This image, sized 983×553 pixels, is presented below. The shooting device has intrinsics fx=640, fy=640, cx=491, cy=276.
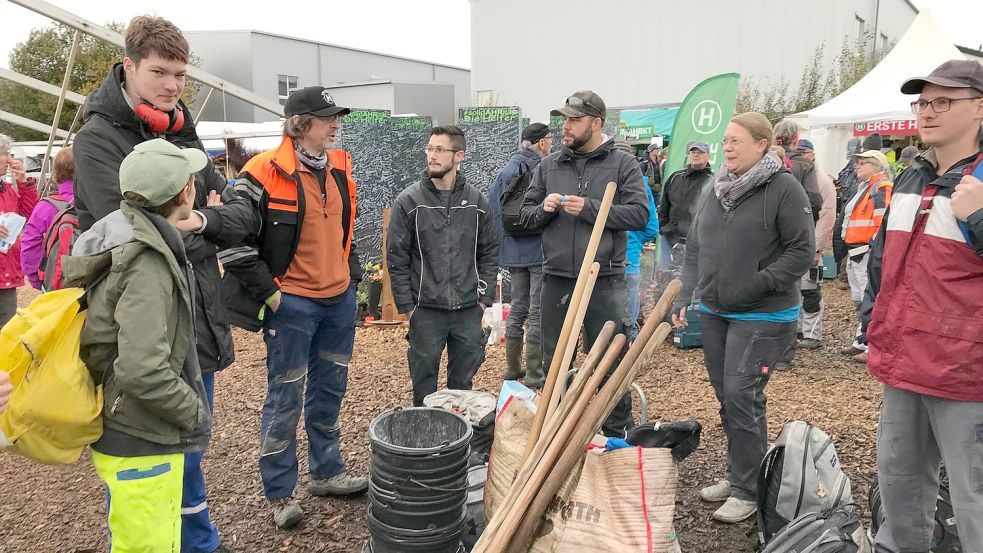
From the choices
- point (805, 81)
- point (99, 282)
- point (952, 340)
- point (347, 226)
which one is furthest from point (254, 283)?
point (805, 81)

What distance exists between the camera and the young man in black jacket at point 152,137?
103 inches

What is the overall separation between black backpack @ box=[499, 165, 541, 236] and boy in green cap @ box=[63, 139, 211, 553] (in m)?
3.69

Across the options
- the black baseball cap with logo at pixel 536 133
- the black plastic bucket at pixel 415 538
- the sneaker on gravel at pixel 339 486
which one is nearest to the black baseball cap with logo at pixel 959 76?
the black plastic bucket at pixel 415 538

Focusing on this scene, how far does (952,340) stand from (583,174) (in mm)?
2259

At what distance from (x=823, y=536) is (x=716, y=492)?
1.21m

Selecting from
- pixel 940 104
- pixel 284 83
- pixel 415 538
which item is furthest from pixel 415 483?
pixel 284 83

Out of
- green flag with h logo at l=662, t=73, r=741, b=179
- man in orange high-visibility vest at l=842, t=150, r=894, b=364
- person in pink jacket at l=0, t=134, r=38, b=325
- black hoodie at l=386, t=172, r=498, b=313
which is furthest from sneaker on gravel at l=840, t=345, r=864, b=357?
person in pink jacket at l=0, t=134, r=38, b=325

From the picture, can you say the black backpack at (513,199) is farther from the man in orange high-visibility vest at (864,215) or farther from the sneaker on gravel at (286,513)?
the man in orange high-visibility vest at (864,215)

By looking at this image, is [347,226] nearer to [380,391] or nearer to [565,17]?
[380,391]

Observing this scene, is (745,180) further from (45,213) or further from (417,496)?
(45,213)

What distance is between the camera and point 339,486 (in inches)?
148

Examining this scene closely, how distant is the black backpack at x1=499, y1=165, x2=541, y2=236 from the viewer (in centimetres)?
587

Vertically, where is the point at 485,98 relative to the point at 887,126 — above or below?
above

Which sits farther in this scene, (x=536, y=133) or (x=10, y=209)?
(x=536, y=133)
